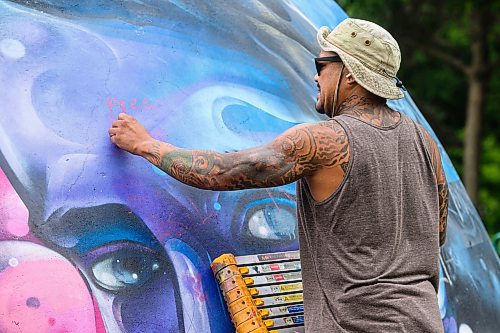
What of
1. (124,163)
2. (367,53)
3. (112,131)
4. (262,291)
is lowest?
(262,291)

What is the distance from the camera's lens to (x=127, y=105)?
3.83 m

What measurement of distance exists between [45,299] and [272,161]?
1000mm

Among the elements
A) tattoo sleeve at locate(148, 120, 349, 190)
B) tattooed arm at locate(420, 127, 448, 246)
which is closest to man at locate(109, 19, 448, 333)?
tattoo sleeve at locate(148, 120, 349, 190)

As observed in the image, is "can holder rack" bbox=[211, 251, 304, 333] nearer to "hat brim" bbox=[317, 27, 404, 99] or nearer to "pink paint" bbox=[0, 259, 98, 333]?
"pink paint" bbox=[0, 259, 98, 333]

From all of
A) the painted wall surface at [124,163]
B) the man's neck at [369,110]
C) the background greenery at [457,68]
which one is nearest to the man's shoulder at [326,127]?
the man's neck at [369,110]

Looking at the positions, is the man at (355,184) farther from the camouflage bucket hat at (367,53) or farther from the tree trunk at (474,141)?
the tree trunk at (474,141)

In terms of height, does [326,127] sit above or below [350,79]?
below

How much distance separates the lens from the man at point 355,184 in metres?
3.31

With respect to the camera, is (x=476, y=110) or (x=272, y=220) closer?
(x=272, y=220)

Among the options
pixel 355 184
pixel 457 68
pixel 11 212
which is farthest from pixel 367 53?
pixel 457 68

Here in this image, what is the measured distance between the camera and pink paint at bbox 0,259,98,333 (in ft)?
10.5

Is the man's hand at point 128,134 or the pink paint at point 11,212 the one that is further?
the man's hand at point 128,134

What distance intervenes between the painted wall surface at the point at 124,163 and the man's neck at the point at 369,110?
0.81 metres

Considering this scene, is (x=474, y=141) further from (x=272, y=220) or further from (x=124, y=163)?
(x=124, y=163)
